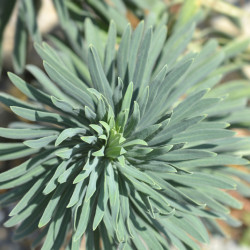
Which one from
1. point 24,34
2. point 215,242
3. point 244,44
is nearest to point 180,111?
point 244,44

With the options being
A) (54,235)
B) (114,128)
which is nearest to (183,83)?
(114,128)

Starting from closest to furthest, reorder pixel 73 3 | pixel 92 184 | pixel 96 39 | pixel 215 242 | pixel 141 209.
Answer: pixel 92 184 → pixel 141 209 → pixel 96 39 → pixel 73 3 → pixel 215 242

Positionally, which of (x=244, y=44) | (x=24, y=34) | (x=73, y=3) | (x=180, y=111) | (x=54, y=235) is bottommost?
(x=54, y=235)

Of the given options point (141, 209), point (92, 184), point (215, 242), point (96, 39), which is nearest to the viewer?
point (92, 184)

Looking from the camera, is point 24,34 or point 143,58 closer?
point 143,58

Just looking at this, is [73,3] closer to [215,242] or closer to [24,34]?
[24,34]

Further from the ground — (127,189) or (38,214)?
(127,189)
